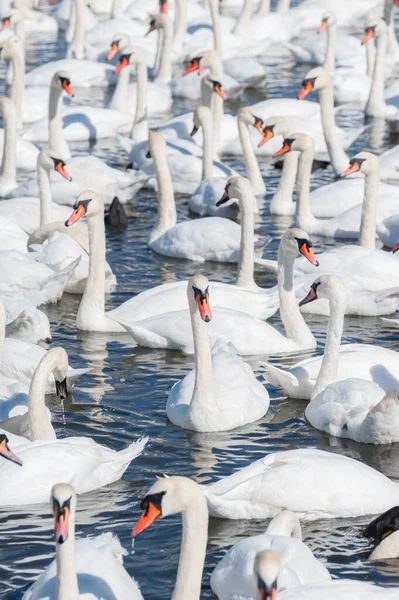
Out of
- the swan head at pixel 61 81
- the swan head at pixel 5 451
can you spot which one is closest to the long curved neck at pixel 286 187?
the swan head at pixel 61 81

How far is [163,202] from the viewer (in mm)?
16125

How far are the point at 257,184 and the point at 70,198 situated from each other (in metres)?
2.53

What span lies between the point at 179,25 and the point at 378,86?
25.2ft

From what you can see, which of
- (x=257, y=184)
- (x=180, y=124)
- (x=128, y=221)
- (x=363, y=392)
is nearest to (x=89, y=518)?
(x=363, y=392)

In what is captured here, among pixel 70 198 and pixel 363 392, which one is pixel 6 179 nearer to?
pixel 70 198

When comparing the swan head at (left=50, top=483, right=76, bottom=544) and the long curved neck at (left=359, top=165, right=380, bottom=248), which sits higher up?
the swan head at (left=50, top=483, right=76, bottom=544)

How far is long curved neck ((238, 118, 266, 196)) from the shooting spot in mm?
18094

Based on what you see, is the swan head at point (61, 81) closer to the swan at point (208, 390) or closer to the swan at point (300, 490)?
the swan at point (208, 390)

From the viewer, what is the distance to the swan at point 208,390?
10.3 meters

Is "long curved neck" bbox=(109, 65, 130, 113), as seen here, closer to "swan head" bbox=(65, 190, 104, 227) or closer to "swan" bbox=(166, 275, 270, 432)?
"swan head" bbox=(65, 190, 104, 227)

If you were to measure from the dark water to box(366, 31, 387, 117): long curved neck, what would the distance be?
8.73m

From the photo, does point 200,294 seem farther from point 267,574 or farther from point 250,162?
point 250,162

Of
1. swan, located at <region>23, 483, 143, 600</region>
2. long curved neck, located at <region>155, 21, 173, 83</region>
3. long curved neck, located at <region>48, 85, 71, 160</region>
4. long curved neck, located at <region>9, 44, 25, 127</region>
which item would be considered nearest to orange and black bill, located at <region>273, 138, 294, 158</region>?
long curved neck, located at <region>48, 85, 71, 160</region>

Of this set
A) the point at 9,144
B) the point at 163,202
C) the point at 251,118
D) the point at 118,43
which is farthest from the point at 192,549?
the point at 118,43
